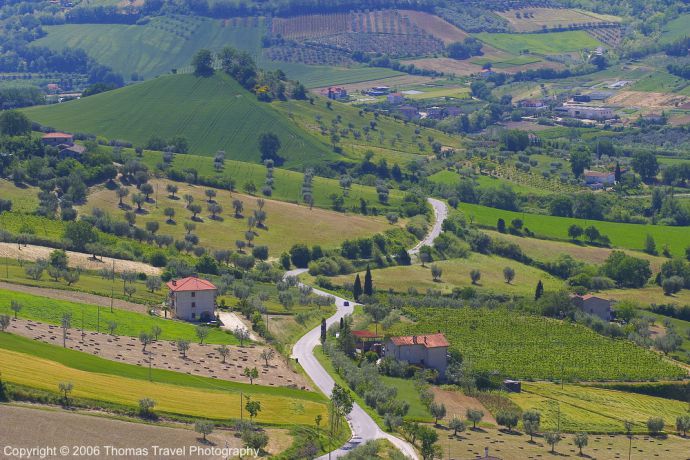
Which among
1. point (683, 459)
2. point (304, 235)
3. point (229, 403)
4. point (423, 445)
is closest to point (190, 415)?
point (229, 403)

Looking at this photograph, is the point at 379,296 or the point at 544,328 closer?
the point at 544,328

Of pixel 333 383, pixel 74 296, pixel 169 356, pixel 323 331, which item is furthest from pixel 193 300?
pixel 333 383

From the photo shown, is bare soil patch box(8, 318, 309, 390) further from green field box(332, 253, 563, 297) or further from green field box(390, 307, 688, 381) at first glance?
green field box(332, 253, 563, 297)

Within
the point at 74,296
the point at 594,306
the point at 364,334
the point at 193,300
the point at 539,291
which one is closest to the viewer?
the point at 74,296

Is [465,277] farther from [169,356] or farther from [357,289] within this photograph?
[169,356]

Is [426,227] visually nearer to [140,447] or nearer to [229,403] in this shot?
[229,403]

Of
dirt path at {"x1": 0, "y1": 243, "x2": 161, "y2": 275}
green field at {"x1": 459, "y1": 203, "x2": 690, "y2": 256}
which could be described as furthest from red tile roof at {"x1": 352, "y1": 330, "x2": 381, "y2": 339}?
green field at {"x1": 459, "y1": 203, "x2": 690, "y2": 256}
